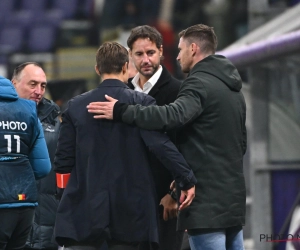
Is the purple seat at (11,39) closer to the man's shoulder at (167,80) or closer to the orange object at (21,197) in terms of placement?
the man's shoulder at (167,80)

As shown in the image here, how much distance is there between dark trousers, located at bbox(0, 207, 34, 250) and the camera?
4.30 metres

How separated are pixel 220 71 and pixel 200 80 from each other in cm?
15

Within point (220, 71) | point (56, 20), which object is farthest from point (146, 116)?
point (56, 20)

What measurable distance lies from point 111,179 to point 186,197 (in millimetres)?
363

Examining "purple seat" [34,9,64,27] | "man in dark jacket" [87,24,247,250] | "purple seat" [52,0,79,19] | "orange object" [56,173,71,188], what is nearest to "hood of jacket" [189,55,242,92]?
"man in dark jacket" [87,24,247,250]

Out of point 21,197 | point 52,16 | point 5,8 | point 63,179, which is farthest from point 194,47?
point 5,8

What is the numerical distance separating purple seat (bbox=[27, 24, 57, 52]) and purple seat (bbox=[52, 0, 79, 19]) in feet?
0.97

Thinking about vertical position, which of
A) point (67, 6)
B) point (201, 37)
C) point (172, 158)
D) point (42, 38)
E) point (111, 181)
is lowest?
point (111, 181)

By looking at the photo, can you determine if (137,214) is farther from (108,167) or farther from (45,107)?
(45,107)

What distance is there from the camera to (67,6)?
1274 centimetres

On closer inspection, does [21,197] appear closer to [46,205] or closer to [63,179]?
[63,179]

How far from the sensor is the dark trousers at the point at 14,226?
4.30 metres

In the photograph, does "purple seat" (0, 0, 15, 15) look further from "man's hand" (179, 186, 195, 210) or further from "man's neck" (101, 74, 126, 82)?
"man's hand" (179, 186, 195, 210)

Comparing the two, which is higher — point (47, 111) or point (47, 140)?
point (47, 111)
